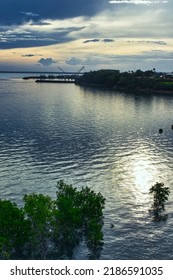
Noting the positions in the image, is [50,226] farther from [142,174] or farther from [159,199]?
[142,174]

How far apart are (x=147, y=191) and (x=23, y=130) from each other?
98.9 m

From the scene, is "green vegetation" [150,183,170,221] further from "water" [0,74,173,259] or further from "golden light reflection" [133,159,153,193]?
"golden light reflection" [133,159,153,193]

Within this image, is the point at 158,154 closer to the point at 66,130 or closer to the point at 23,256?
the point at 66,130

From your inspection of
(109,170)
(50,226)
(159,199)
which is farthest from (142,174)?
(50,226)

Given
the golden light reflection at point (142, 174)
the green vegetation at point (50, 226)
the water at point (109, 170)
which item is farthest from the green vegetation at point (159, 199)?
the green vegetation at point (50, 226)

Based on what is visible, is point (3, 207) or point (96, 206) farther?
point (96, 206)

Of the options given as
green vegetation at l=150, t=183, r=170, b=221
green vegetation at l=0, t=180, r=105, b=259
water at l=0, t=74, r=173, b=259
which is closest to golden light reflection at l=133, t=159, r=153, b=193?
water at l=0, t=74, r=173, b=259

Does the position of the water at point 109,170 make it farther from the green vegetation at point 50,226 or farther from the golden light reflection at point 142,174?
the green vegetation at point 50,226

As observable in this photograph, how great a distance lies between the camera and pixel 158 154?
484 feet

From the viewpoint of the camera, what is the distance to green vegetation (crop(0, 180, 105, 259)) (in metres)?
67.8

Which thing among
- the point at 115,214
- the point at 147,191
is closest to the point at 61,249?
the point at 115,214

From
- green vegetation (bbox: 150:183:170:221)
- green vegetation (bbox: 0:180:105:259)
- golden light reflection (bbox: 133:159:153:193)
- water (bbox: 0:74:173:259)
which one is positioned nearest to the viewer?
green vegetation (bbox: 0:180:105:259)

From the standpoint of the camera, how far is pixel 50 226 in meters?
72.2

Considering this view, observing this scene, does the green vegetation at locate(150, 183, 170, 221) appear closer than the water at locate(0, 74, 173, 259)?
No
